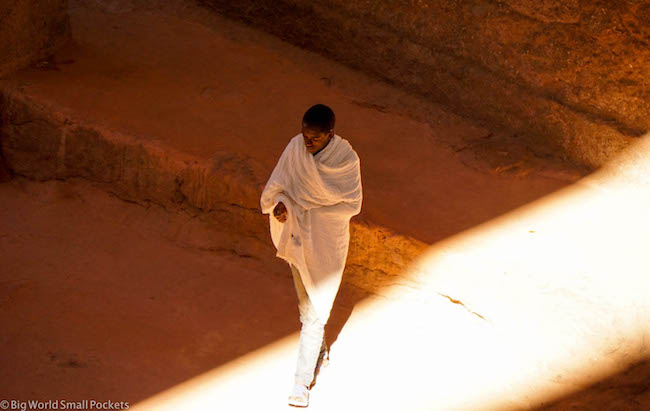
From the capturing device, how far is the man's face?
11.1 feet

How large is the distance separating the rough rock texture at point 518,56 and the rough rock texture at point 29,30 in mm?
1919

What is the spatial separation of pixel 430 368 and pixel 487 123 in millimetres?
2315

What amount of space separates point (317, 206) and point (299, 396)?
1.03 meters

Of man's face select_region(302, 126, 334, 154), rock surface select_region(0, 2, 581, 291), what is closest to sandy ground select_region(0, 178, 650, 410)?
rock surface select_region(0, 2, 581, 291)

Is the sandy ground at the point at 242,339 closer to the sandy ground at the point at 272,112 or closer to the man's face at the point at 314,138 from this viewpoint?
the sandy ground at the point at 272,112

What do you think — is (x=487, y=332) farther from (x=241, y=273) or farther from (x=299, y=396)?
(x=241, y=273)

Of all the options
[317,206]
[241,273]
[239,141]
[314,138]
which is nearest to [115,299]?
[241,273]

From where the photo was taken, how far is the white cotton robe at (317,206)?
354 centimetres

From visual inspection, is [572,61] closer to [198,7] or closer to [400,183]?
[400,183]

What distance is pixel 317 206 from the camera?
3656 mm

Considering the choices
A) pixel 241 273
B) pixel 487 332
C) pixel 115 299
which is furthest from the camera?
pixel 241 273

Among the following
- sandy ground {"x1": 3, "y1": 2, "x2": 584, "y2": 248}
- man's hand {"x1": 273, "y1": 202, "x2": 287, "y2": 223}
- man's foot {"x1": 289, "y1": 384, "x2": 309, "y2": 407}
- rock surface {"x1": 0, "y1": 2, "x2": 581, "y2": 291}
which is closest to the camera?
man's hand {"x1": 273, "y1": 202, "x2": 287, "y2": 223}

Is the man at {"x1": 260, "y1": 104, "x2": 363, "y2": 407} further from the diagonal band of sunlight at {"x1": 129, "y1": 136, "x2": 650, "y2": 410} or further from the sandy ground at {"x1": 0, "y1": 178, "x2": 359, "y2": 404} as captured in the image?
the sandy ground at {"x1": 0, "y1": 178, "x2": 359, "y2": 404}

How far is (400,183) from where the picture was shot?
5.14m
